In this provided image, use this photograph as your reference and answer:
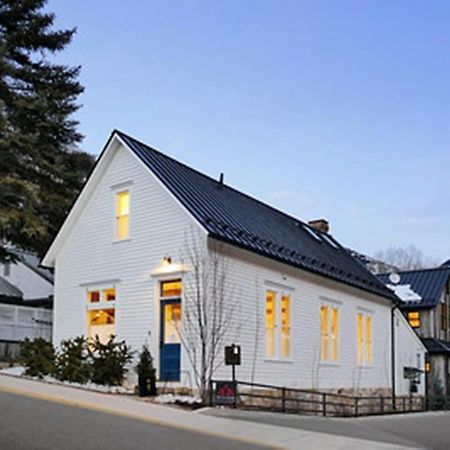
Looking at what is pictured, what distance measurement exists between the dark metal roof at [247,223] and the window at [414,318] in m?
10.1

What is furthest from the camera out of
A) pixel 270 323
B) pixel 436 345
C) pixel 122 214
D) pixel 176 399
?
pixel 436 345

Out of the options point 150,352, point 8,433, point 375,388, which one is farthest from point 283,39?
point 8,433

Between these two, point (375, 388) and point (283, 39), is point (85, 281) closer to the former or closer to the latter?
point (375, 388)

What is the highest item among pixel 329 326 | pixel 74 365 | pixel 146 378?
pixel 329 326

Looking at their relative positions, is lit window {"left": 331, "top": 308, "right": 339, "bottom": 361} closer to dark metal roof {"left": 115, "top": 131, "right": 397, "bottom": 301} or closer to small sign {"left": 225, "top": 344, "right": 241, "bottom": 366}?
dark metal roof {"left": 115, "top": 131, "right": 397, "bottom": 301}

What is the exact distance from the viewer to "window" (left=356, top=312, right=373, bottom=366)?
26.8 meters

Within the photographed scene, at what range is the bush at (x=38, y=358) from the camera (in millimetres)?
19297

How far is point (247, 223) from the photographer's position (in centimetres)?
2206

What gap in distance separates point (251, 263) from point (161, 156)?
4.90m

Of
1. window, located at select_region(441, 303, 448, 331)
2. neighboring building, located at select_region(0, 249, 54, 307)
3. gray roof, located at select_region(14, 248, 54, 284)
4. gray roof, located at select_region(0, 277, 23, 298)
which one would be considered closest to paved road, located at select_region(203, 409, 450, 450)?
window, located at select_region(441, 303, 448, 331)

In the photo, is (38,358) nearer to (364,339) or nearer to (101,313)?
(101,313)

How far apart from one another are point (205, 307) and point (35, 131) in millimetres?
17132

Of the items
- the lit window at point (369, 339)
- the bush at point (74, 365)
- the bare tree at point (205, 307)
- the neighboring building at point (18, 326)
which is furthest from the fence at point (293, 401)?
the neighboring building at point (18, 326)

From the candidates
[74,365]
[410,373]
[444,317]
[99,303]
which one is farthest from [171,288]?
[444,317]
